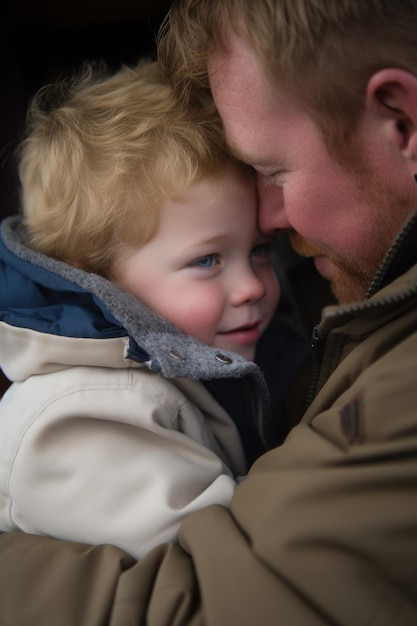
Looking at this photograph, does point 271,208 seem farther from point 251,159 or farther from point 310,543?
point 310,543

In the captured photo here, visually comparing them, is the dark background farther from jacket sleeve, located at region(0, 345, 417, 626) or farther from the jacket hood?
jacket sleeve, located at region(0, 345, 417, 626)

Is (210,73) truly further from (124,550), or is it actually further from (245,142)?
(124,550)

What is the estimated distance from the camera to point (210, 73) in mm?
1354

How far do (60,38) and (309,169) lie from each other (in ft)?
2.98

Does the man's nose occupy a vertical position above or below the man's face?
below

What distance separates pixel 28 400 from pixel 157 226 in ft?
1.44

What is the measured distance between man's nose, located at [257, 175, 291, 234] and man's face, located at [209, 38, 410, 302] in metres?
0.08

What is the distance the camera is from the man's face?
123cm

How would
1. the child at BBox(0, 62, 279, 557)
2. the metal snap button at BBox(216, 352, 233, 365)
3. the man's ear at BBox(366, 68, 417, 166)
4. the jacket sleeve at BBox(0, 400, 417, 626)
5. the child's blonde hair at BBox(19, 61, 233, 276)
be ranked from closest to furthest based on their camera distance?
1. the jacket sleeve at BBox(0, 400, 417, 626)
2. the man's ear at BBox(366, 68, 417, 166)
3. the child at BBox(0, 62, 279, 557)
4. the metal snap button at BBox(216, 352, 233, 365)
5. the child's blonde hair at BBox(19, 61, 233, 276)

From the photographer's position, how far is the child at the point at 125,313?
1.21 meters

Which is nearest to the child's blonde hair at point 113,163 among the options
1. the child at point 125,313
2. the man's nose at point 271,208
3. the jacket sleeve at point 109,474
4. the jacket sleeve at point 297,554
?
the child at point 125,313

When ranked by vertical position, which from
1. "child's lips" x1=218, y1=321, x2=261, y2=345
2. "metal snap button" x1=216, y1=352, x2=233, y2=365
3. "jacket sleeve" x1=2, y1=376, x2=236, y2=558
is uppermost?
"metal snap button" x1=216, y1=352, x2=233, y2=365

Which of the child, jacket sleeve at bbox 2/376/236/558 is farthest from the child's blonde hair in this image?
jacket sleeve at bbox 2/376/236/558

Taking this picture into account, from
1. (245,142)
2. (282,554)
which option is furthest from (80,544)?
(245,142)
